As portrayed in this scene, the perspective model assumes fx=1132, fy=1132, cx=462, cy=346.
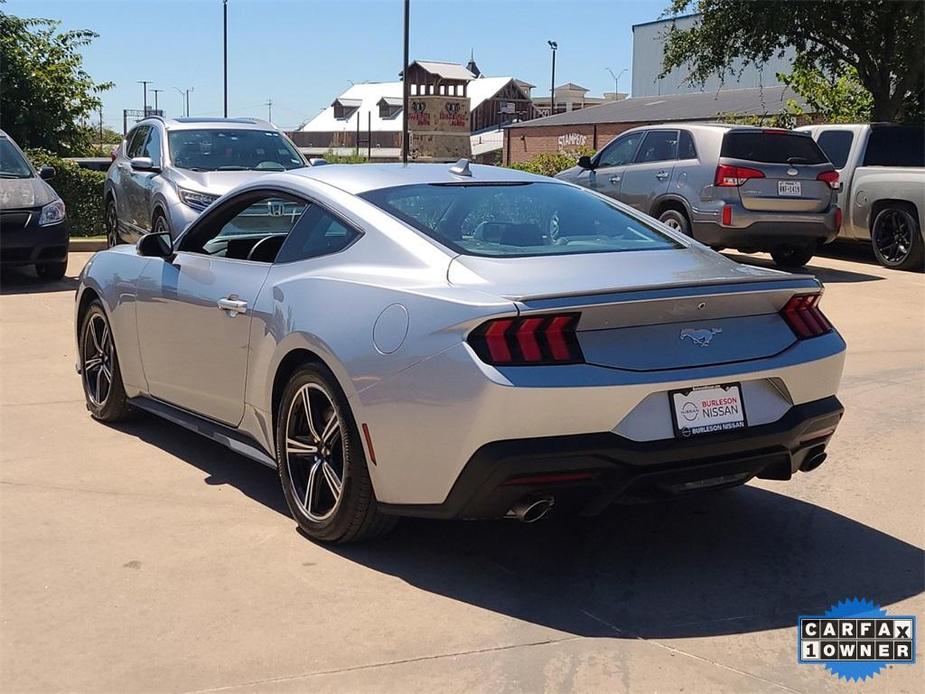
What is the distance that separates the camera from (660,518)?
4836mm

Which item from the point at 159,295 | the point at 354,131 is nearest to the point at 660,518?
the point at 159,295

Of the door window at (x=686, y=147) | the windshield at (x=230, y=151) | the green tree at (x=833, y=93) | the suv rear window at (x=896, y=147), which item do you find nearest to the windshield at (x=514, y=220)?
the windshield at (x=230, y=151)

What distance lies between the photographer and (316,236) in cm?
473

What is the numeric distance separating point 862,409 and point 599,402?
12.3 ft

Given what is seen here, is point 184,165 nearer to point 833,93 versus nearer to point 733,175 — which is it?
point 733,175

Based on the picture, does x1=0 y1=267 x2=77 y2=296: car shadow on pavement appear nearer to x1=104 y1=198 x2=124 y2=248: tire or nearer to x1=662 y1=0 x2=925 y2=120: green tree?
x1=104 y1=198 x2=124 y2=248: tire

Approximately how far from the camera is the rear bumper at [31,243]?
1171 cm

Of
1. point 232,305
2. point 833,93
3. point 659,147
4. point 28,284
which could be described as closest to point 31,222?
point 28,284

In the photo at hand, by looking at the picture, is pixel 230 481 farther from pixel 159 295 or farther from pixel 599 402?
pixel 599 402

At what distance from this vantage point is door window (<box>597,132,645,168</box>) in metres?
14.4

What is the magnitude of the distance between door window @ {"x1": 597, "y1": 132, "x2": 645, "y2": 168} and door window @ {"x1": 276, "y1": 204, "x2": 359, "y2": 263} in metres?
10.1

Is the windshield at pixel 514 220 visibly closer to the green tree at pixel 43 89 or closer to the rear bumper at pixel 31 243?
the rear bumper at pixel 31 243

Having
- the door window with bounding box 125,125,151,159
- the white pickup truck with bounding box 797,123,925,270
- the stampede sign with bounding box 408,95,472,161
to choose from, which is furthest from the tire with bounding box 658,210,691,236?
the stampede sign with bounding box 408,95,472,161

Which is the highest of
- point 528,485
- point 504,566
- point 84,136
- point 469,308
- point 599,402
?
point 84,136
